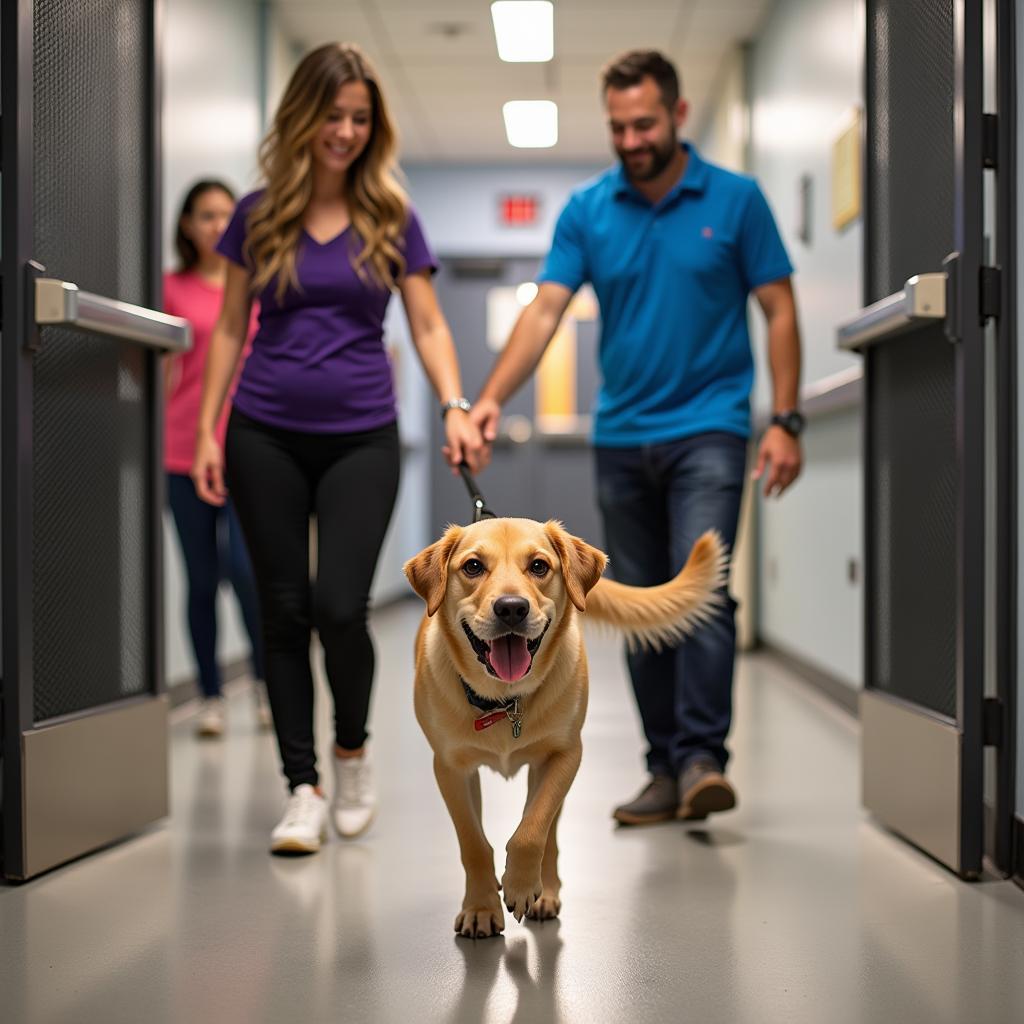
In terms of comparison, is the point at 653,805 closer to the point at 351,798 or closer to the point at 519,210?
the point at 351,798

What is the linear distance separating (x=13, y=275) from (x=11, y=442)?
298mm

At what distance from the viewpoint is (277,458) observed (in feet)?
8.67

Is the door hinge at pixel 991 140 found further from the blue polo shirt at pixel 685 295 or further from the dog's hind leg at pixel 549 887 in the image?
the dog's hind leg at pixel 549 887


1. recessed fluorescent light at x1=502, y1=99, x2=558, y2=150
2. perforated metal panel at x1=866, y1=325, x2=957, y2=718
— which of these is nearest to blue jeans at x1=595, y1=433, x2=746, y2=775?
perforated metal panel at x1=866, y1=325, x2=957, y2=718

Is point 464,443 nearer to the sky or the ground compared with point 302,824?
nearer to the sky

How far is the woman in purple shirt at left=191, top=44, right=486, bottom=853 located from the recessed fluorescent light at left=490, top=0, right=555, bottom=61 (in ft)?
11.6

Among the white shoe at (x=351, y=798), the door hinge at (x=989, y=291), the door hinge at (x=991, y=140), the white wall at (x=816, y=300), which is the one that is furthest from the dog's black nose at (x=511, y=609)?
the white wall at (x=816, y=300)

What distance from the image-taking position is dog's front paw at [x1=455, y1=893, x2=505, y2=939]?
210cm

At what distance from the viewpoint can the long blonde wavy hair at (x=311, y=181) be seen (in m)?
2.66

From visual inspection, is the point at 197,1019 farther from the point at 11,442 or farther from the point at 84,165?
the point at 84,165

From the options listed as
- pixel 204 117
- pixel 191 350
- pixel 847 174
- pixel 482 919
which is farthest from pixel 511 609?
pixel 204 117

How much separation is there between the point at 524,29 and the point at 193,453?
3241 millimetres

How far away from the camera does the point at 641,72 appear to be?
286 cm

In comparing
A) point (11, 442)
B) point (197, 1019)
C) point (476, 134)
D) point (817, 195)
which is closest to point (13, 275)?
point (11, 442)
